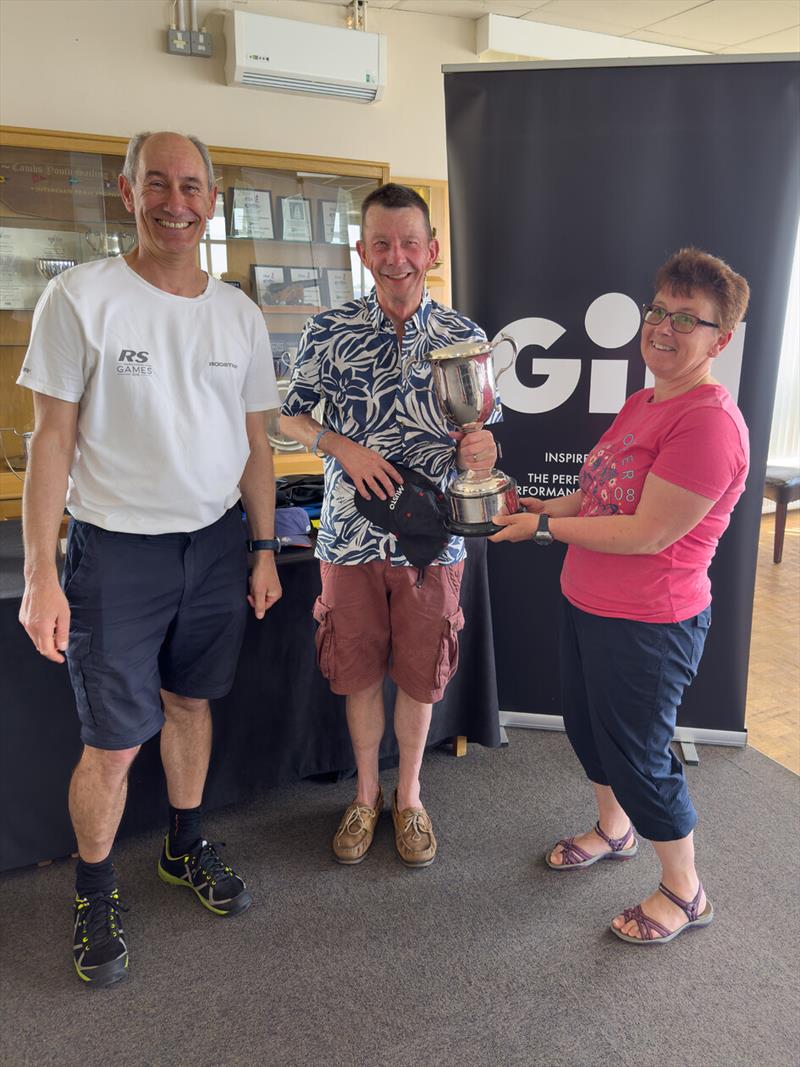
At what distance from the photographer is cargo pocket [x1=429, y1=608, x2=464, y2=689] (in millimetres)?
1972

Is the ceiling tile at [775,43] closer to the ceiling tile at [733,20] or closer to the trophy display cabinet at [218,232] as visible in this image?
the ceiling tile at [733,20]

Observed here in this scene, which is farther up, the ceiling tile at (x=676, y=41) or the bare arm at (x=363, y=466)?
the ceiling tile at (x=676, y=41)

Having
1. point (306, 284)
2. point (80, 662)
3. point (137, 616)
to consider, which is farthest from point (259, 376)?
point (306, 284)

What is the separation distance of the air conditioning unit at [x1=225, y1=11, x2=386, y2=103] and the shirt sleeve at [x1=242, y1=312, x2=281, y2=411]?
8.42ft

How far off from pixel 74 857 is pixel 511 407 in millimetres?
1849

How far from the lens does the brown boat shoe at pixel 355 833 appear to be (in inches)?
81.7

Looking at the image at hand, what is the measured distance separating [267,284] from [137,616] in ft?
9.13

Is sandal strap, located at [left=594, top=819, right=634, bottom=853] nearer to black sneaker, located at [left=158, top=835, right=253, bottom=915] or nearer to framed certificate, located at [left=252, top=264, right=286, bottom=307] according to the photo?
black sneaker, located at [left=158, top=835, right=253, bottom=915]

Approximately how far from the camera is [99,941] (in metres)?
1.71

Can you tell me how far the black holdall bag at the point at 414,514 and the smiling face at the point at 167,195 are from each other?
68cm

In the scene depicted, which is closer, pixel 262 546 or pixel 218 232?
pixel 262 546

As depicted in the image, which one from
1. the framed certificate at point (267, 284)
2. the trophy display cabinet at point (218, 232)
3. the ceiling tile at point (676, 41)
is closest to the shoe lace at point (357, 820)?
the trophy display cabinet at point (218, 232)

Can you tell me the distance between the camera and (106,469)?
1.58 metres

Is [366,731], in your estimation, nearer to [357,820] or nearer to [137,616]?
[357,820]
